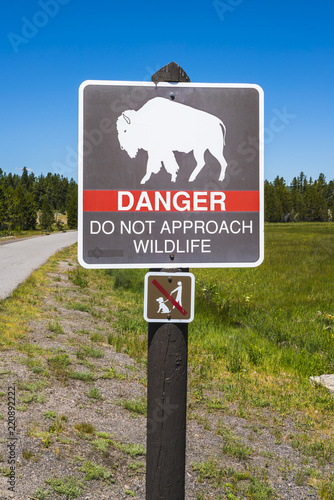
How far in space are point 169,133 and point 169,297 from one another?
0.75 meters

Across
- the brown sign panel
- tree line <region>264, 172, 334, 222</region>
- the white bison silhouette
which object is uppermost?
tree line <region>264, 172, 334, 222</region>

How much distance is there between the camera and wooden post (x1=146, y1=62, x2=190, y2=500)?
199 centimetres

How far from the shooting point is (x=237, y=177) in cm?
198

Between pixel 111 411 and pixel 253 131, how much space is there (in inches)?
170

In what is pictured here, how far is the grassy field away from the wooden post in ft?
7.84

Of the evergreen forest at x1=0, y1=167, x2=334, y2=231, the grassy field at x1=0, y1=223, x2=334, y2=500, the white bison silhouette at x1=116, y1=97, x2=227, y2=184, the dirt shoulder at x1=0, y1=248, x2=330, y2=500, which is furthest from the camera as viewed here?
the evergreen forest at x1=0, y1=167, x2=334, y2=231

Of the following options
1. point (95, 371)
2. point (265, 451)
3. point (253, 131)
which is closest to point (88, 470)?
point (265, 451)

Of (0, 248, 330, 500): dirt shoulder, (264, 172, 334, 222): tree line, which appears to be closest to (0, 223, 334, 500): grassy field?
(0, 248, 330, 500): dirt shoulder

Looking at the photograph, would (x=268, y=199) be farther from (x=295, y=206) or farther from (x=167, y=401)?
(x=167, y=401)

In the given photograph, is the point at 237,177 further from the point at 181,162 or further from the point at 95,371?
the point at 95,371

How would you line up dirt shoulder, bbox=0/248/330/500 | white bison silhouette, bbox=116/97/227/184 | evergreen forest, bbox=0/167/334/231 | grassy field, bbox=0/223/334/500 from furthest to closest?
evergreen forest, bbox=0/167/334/231
grassy field, bbox=0/223/334/500
dirt shoulder, bbox=0/248/330/500
white bison silhouette, bbox=116/97/227/184

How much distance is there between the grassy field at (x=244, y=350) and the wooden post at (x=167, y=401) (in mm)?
2389

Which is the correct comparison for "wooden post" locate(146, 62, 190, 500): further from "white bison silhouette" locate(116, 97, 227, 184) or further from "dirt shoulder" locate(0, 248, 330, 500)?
"dirt shoulder" locate(0, 248, 330, 500)

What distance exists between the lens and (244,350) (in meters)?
8.59
